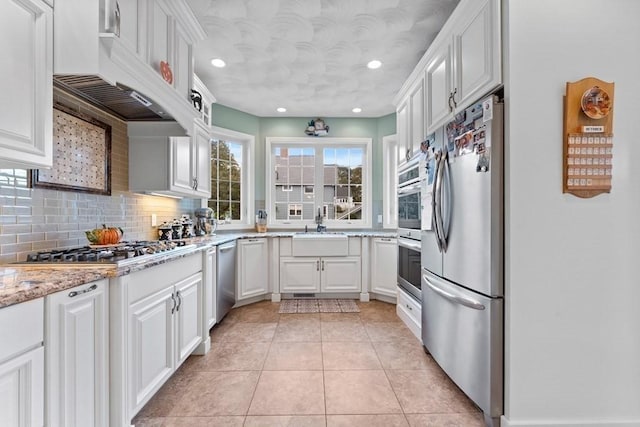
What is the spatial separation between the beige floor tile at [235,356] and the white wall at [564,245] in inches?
65.4

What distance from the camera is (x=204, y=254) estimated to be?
2.44 metres

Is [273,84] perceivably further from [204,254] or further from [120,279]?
[120,279]

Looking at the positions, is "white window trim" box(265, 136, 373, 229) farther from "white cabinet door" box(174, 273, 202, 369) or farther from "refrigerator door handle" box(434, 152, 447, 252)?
"refrigerator door handle" box(434, 152, 447, 252)

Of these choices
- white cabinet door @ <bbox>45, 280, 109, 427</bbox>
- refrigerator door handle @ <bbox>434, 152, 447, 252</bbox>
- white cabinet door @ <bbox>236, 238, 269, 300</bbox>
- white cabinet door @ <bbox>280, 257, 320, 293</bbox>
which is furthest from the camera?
white cabinet door @ <bbox>280, 257, 320, 293</bbox>

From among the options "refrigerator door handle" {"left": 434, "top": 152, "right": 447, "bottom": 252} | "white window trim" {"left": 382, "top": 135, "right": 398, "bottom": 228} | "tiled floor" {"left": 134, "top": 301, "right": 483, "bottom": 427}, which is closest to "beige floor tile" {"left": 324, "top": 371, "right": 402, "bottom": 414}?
"tiled floor" {"left": 134, "top": 301, "right": 483, "bottom": 427}

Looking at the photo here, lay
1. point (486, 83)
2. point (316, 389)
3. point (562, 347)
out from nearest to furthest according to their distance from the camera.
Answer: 1. point (562, 347)
2. point (486, 83)
3. point (316, 389)

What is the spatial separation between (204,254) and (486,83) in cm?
225

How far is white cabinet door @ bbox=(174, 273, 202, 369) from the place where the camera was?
1969mm

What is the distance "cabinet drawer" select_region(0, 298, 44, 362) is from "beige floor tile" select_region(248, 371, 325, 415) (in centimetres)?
117

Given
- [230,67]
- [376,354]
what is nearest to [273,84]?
[230,67]

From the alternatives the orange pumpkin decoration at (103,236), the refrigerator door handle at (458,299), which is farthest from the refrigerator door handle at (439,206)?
the orange pumpkin decoration at (103,236)

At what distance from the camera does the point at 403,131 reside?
314cm

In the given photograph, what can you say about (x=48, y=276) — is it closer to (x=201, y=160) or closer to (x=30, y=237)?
(x=30, y=237)

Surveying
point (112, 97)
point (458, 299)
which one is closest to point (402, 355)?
point (458, 299)
